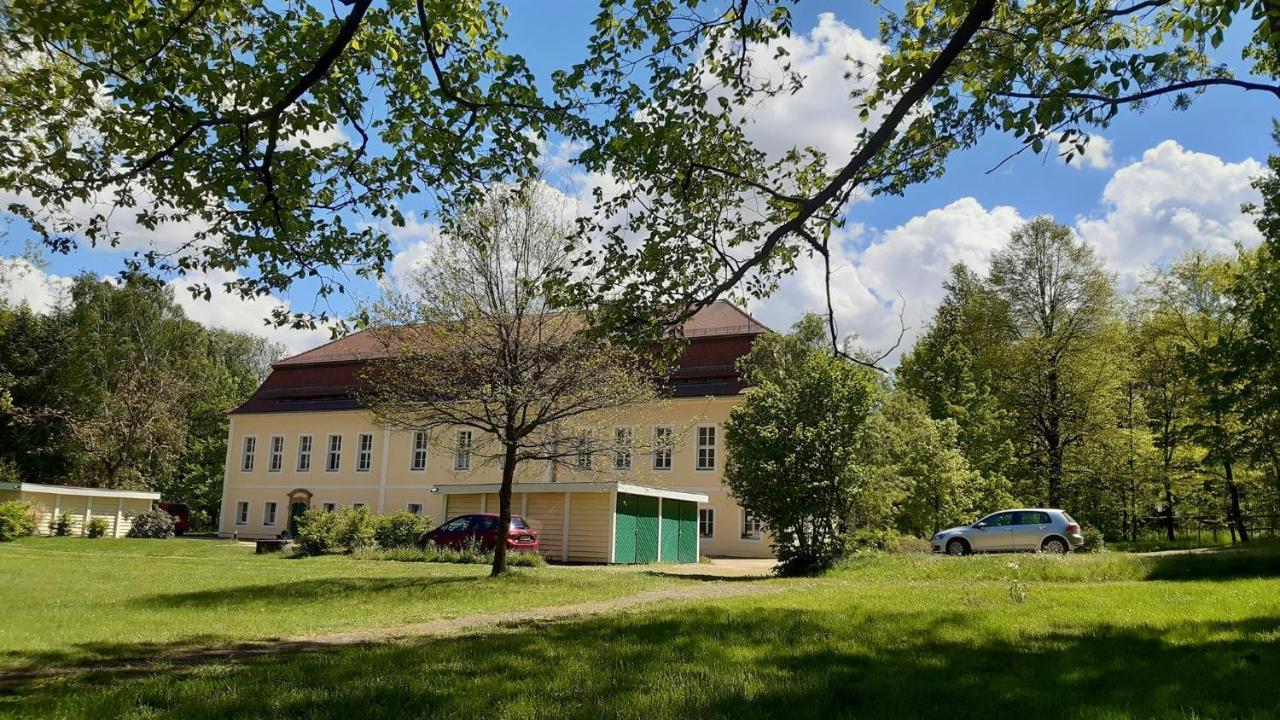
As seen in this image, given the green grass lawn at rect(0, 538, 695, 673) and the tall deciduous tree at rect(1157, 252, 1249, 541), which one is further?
the tall deciduous tree at rect(1157, 252, 1249, 541)

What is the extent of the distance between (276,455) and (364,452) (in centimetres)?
619

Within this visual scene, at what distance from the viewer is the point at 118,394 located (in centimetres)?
4516

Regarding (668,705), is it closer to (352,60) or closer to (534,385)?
(352,60)

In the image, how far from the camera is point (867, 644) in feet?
25.3

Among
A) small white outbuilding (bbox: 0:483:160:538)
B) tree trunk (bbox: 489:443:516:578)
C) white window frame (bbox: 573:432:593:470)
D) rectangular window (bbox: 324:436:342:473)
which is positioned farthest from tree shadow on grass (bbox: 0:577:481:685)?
rectangular window (bbox: 324:436:342:473)

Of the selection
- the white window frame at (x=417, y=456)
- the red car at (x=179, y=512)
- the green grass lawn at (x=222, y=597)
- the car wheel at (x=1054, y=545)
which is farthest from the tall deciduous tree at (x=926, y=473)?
the red car at (x=179, y=512)

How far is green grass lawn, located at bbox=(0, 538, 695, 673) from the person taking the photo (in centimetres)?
1001

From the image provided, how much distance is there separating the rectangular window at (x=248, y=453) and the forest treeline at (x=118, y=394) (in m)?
3.38

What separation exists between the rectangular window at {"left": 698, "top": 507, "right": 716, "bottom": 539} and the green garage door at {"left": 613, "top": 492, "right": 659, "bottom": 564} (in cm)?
641

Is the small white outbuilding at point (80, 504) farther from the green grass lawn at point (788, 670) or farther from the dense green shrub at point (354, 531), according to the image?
the green grass lawn at point (788, 670)

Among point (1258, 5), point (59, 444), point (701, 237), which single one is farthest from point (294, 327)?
point (59, 444)

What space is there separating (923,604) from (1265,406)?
15145 millimetres

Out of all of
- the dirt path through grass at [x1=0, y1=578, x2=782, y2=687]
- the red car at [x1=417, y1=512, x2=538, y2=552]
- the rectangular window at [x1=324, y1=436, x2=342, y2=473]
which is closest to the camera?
the dirt path through grass at [x1=0, y1=578, x2=782, y2=687]

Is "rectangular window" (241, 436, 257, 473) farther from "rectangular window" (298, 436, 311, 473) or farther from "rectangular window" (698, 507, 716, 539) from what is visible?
"rectangular window" (698, 507, 716, 539)
